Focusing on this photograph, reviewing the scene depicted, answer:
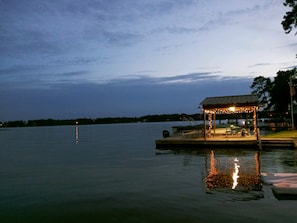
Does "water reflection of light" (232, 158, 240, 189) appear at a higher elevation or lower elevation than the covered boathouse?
lower

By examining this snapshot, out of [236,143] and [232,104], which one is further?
[232,104]

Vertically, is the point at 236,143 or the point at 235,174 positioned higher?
the point at 236,143

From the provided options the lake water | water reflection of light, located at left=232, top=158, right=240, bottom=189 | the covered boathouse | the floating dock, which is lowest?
the lake water

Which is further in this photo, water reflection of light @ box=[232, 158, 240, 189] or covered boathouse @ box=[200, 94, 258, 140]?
covered boathouse @ box=[200, 94, 258, 140]

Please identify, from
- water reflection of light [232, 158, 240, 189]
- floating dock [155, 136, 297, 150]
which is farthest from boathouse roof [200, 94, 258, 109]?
water reflection of light [232, 158, 240, 189]

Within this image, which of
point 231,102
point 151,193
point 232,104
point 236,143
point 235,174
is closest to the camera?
point 151,193

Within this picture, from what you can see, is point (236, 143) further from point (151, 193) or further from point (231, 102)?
point (151, 193)

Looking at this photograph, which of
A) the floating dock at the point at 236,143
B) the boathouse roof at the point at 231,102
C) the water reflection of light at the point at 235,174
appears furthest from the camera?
the boathouse roof at the point at 231,102

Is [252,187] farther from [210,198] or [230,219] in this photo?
[230,219]

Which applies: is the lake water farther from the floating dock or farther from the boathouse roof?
the boathouse roof

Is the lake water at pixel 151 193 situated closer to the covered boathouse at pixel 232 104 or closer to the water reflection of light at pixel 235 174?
the water reflection of light at pixel 235 174

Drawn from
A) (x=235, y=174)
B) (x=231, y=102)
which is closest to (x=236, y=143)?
(x=231, y=102)

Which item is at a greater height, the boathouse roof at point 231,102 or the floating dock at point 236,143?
the boathouse roof at point 231,102

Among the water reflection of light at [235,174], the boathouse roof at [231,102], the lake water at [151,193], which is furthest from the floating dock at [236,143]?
the water reflection of light at [235,174]
